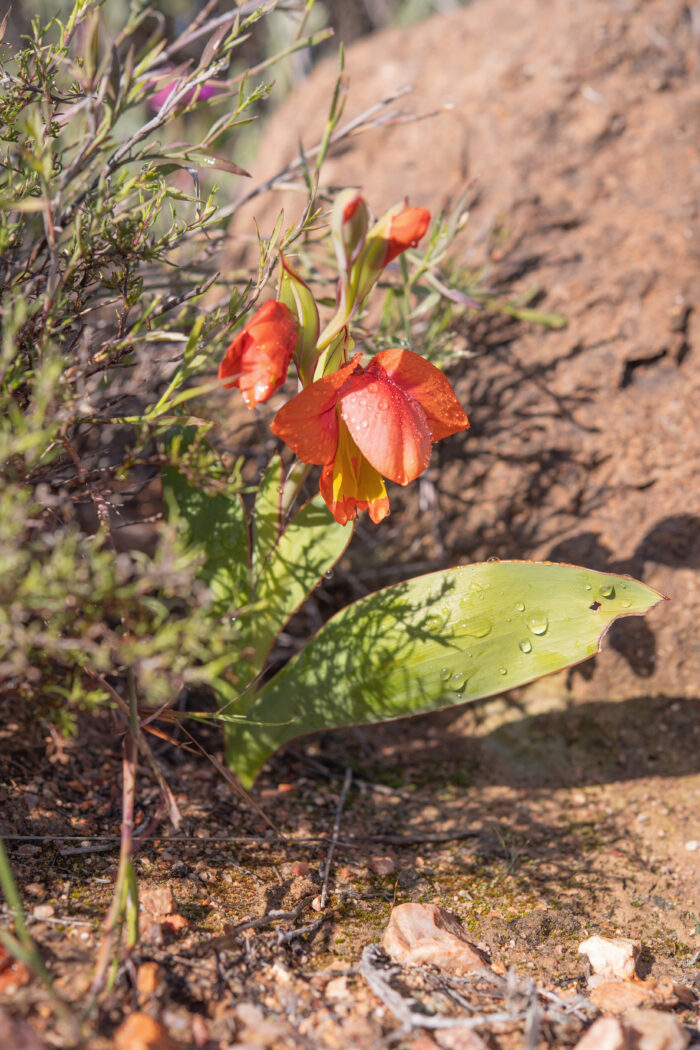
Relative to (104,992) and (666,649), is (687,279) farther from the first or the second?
(104,992)

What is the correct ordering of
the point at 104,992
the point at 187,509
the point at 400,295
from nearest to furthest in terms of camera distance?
the point at 104,992, the point at 187,509, the point at 400,295

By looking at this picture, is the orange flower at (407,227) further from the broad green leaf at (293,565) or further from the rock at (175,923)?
the rock at (175,923)

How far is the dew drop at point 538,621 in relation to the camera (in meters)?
1.17

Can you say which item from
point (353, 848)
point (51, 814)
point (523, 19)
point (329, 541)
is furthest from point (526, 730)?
point (523, 19)

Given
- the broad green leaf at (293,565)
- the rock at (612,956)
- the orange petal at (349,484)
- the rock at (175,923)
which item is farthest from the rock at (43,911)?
the rock at (612,956)

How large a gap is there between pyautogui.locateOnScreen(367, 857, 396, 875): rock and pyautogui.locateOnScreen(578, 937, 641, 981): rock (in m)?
0.31

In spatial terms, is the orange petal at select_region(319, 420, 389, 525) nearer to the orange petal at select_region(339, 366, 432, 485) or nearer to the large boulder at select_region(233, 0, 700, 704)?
the orange petal at select_region(339, 366, 432, 485)

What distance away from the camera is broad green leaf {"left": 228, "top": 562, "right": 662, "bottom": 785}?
45.1 inches

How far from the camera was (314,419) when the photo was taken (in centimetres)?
97

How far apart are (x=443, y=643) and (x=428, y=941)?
16.8 inches

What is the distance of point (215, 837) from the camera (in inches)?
46.9

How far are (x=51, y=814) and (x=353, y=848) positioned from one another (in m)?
0.50

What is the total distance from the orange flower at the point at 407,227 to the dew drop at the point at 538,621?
0.59 metres

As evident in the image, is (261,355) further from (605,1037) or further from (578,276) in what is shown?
(578,276)
